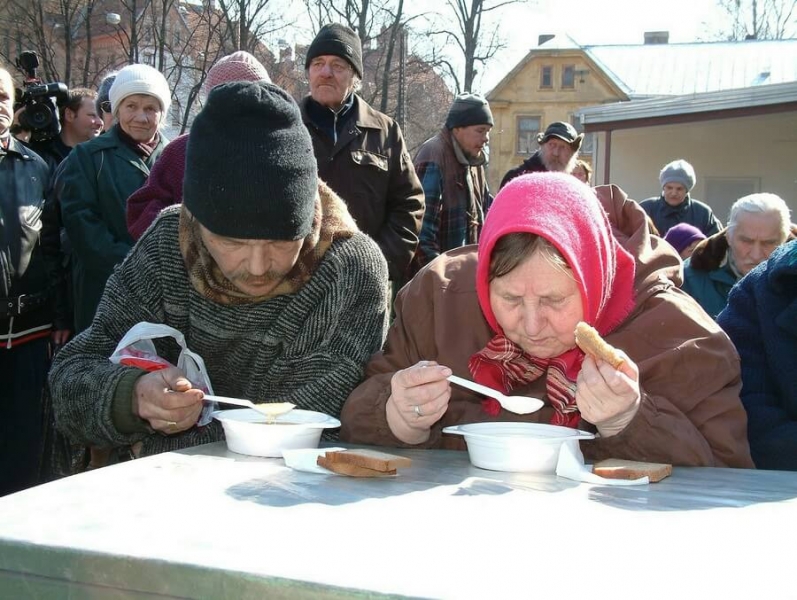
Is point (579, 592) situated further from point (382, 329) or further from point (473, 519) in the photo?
point (382, 329)

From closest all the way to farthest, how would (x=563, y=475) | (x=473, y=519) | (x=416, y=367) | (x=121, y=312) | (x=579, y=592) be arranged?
(x=579, y=592)
(x=473, y=519)
(x=563, y=475)
(x=416, y=367)
(x=121, y=312)

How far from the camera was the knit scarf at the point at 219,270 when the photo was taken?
218 cm

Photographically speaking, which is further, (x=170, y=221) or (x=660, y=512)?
(x=170, y=221)

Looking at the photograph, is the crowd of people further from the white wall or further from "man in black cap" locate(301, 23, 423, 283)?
the white wall

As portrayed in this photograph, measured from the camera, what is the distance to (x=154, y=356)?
2.09 meters

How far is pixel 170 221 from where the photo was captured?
2293mm

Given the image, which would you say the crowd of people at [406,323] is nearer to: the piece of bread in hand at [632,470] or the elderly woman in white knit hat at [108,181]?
the piece of bread in hand at [632,470]

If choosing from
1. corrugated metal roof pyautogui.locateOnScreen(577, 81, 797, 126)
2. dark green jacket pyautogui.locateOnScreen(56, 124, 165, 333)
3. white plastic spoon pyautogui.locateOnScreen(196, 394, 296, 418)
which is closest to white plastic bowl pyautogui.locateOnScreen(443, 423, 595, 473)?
white plastic spoon pyautogui.locateOnScreen(196, 394, 296, 418)

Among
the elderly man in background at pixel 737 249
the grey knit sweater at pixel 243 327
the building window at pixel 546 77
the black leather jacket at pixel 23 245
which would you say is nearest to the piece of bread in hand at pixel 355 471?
the grey knit sweater at pixel 243 327

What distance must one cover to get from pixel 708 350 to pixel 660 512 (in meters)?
0.65

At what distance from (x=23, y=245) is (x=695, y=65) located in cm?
3014

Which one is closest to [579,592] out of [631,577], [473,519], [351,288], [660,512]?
[631,577]

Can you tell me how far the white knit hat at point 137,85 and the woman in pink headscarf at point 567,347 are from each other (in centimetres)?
246

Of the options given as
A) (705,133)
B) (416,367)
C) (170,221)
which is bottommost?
(416,367)
